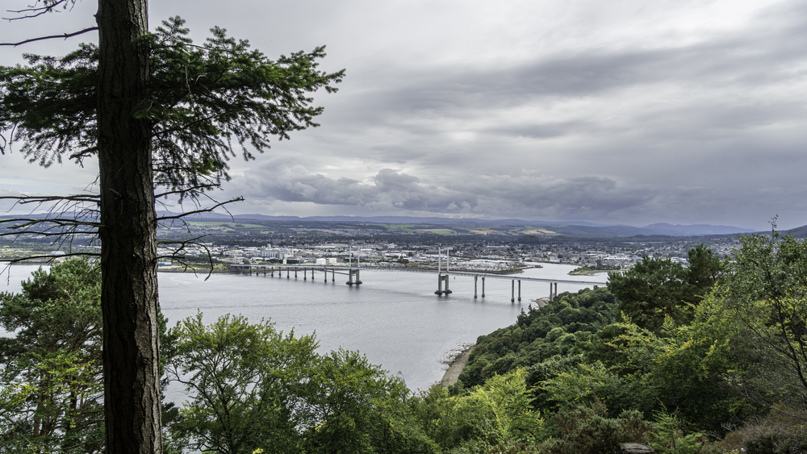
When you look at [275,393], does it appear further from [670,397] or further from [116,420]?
[670,397]

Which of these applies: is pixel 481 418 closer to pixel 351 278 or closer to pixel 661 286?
pixel 661 286

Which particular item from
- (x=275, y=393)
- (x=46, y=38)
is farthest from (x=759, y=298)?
(x=275, y=393)

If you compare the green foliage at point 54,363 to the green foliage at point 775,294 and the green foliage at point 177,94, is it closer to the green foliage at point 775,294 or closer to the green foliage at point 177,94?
the green foliage at point 177,94

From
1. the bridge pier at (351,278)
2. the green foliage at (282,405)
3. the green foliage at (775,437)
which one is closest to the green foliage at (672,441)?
the green foliage at (775,437)

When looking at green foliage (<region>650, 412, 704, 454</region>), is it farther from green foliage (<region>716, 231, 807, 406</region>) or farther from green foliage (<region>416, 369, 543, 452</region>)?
green foliage (<region>416, 369, 543, 452</region>)

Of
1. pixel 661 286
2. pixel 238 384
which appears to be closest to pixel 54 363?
pixel 238 384
